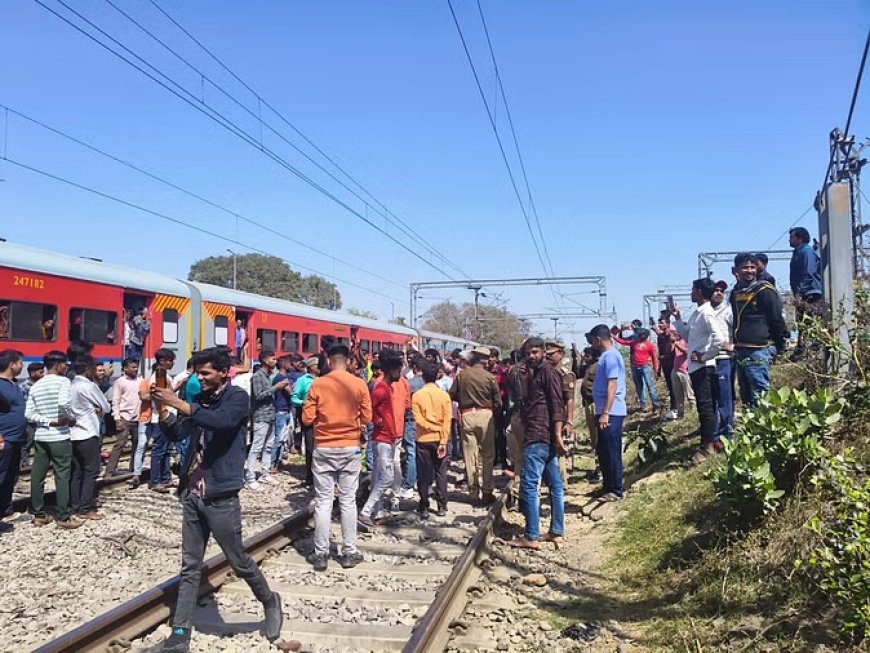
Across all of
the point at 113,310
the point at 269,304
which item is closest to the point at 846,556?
the point at 113,310

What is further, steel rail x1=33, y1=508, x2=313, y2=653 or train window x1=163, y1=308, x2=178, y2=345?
train window x1=163, y1=308, x2=178, y2=345

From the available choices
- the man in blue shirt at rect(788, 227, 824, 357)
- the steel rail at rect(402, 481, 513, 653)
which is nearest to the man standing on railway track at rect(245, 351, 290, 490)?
the steel rail at rect(402, 481, 513, 653)

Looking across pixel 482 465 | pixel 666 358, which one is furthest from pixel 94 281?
pixel 666 358

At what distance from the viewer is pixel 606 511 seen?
7.70 meters

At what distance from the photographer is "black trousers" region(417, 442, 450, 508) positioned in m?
8.09

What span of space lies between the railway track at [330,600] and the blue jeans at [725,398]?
2.73 m

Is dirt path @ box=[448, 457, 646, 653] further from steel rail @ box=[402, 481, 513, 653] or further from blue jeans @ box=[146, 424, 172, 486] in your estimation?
blue jeans @ box=[146, 424, 172, 486]

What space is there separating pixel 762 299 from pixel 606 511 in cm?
283

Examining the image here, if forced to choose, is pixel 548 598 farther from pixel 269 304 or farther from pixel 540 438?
pixel 269 304

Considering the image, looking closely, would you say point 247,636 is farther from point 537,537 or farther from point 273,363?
point 273,363

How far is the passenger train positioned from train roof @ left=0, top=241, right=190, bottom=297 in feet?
0.06

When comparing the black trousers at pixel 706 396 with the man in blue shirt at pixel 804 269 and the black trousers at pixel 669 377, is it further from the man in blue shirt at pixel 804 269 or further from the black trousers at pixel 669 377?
the black trousers at pixel 669 377

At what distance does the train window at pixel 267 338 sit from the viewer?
18.4m

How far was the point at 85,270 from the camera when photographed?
12.8 metres
